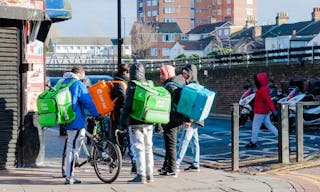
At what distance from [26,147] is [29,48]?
1.83 m

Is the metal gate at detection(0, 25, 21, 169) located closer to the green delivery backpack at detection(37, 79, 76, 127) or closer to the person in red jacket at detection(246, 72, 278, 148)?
the green delivery backpack at detection(37, 79, 76, 127)

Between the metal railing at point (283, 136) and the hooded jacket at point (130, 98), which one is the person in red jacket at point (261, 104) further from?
the hooded jacket at point (130, 98)

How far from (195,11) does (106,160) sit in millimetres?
122963

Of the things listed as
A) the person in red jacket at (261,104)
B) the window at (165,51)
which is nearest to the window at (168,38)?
the window at (165,51)

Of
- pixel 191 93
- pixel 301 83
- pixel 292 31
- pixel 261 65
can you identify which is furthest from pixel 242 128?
pixel 292 31

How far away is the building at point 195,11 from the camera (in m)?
123

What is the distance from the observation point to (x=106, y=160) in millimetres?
9617

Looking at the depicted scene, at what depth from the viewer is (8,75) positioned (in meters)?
11.0

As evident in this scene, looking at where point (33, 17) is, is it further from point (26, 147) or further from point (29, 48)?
point (26, 147)

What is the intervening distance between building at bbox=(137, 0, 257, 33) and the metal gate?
110 meters

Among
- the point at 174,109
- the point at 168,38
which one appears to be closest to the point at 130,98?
the point at 174,109

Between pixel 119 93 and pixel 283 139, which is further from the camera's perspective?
pixel 283 139

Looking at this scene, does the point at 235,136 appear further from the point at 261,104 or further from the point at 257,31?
the point at 257,31

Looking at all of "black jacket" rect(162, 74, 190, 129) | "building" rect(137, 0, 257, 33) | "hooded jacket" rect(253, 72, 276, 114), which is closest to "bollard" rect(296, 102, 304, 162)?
"hooded jacket" rect(253, 72, 276, 114)
